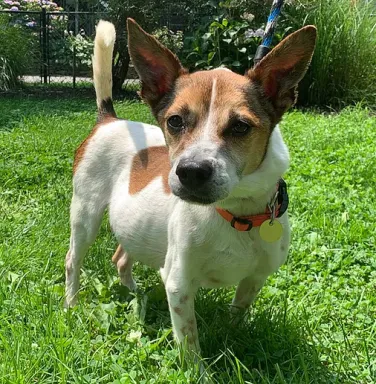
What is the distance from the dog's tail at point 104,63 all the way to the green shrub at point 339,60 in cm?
584

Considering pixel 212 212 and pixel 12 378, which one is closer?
pixel 12 378

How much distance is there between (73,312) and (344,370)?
131cm

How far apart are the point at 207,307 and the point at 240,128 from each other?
1.13 m

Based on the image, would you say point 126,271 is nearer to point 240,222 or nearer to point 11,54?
point 240,222

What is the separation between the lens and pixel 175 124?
7.27 feet

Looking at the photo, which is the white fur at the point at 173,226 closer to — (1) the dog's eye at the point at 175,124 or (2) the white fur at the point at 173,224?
(2) the white fur at the point at 173,224

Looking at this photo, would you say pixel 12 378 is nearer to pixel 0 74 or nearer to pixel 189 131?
pixel 189 131

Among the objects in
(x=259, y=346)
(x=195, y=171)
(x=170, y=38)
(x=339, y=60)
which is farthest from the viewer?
(x=170, y=38)

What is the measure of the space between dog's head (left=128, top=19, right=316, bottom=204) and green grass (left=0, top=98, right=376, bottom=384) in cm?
81

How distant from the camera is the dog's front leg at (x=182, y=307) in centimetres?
237

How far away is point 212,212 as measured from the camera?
232cm

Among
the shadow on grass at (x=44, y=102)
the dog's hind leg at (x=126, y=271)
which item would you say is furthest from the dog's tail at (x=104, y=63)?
the shadow on grass at (x=44, y=102)

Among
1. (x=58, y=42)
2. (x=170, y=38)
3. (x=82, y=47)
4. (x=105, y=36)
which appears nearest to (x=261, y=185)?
(x=105, y=36)

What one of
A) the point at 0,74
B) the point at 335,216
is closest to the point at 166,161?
the point at 335,216
